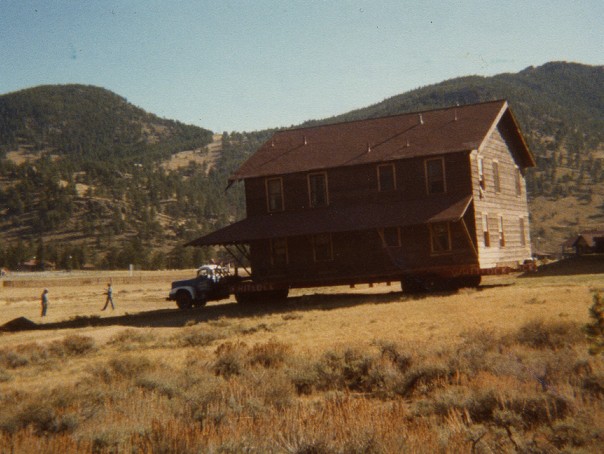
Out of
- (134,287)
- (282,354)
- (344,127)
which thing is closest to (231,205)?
(134,287)

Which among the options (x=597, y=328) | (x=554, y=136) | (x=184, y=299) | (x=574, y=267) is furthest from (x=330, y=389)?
(x=554, y=136)

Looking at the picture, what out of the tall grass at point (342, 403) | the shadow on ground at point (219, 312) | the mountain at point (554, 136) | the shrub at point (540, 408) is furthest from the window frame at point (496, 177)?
the shrub at point (540, 408)

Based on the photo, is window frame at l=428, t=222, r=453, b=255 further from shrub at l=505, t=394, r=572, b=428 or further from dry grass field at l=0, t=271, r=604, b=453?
shrub at l=505, t=394, r=572, b=428

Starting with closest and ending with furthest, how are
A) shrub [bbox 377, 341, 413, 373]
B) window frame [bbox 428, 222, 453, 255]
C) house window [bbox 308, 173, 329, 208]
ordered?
shrub [bbox 377, 341, 413, 373] → window frame [bbox 428, 222, 453, 255] → house window [bbox 308, 173, 329, 208]

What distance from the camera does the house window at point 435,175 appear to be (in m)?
31.0

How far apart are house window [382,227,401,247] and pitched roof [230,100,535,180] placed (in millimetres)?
3448

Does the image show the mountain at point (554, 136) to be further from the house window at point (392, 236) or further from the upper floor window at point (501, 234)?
the house window at point (392, 236)

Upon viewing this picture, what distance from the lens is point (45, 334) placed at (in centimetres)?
2678

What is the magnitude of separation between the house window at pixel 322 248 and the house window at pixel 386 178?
3.54m

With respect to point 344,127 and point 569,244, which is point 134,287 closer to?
point 344,127

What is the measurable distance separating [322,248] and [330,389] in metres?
20.9

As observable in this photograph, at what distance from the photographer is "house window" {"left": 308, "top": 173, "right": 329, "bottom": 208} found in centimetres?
3344

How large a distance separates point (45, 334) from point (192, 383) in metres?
17.5

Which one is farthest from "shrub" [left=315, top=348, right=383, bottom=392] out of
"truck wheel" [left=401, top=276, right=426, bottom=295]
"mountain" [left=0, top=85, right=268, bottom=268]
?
"mountain" [left=0, top=85, right=268, bottom=268]
